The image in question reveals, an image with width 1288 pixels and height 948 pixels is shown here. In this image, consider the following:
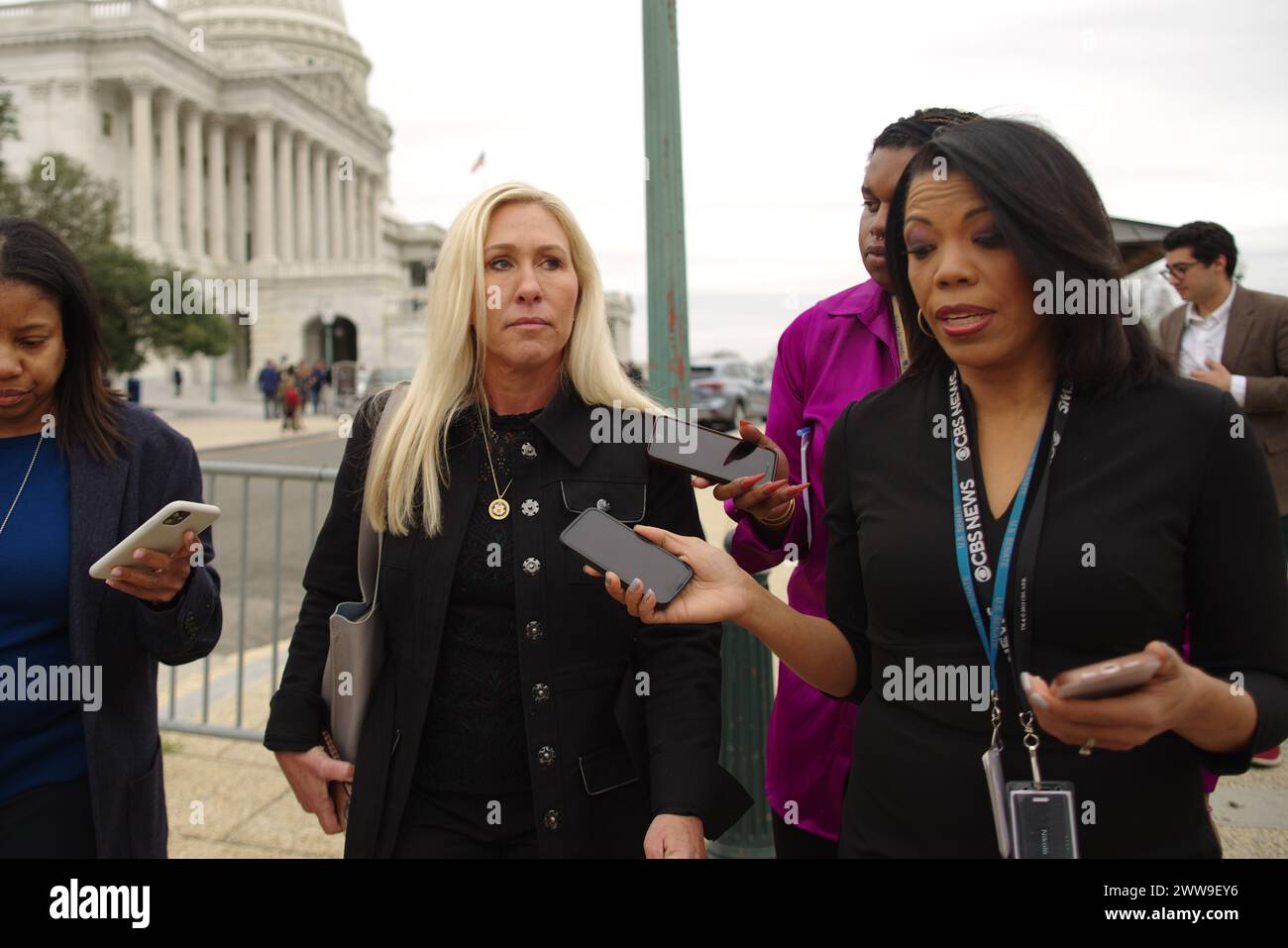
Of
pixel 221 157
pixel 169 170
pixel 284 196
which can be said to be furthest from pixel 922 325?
pixel 284 196

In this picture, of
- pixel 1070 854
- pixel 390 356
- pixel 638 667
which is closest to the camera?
pixel 1070 854

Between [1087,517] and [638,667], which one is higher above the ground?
[1087,517]

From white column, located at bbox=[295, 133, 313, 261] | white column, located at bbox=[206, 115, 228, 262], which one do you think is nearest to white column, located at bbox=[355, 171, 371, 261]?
white column, located at bbox=[295, 133, 313, 261]

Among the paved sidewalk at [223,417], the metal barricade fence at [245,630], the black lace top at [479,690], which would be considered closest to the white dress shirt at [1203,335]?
the black lace top at [479,690]

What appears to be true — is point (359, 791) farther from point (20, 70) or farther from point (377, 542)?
point (20, 70)

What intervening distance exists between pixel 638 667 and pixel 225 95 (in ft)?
240

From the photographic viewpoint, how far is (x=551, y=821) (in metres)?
2.29

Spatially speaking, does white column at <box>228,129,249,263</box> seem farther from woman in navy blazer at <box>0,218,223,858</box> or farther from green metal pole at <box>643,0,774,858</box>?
woman in navy blazer at <box>0,218,223,858</box>

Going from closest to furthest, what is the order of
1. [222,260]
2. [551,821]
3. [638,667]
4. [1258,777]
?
[551,821] < [638,667] < [1258,777] < [222,260]

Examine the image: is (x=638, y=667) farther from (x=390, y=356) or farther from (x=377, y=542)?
(x=390, y=356)

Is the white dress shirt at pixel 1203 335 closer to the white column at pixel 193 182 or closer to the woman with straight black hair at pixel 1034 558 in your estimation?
the woman with straight black hair at pixel 1034 558

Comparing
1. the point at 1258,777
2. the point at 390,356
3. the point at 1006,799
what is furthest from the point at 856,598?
the point at 390,356

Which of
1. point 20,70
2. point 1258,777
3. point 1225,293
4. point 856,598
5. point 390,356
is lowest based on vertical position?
point 1258,777

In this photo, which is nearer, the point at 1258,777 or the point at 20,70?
the point at 1258,777
